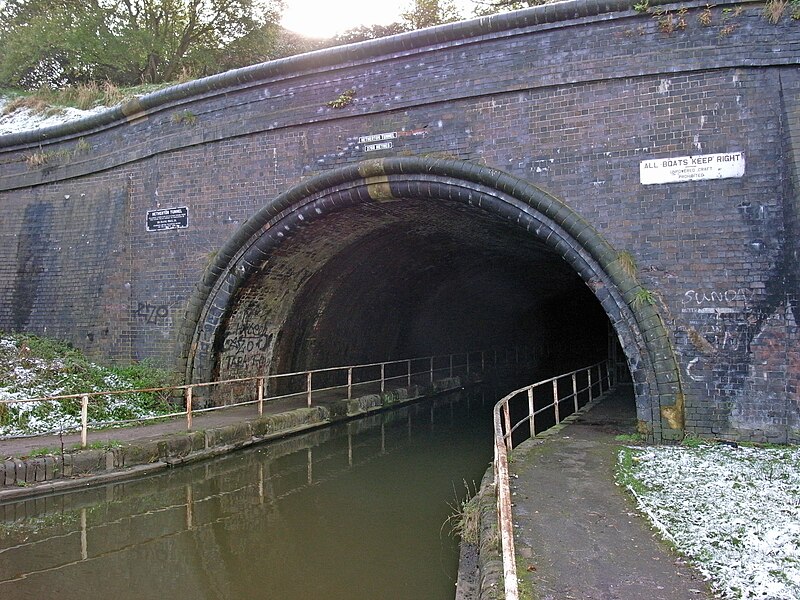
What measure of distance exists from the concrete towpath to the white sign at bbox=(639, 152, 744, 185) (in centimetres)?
336

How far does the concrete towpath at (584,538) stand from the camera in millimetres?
3551

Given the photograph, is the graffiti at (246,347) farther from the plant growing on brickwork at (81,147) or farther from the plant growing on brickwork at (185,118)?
the plant growing on brickwork at (81,147)

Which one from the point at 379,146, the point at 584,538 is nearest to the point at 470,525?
the point at 584,538

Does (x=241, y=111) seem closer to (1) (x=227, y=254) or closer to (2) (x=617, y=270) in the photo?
(1) (x=227, y=254)

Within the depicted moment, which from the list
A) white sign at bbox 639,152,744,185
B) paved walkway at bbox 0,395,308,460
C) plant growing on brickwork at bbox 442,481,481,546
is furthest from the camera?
white sign at bbox 639,152,744,185

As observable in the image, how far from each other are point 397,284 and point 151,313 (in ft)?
19.8

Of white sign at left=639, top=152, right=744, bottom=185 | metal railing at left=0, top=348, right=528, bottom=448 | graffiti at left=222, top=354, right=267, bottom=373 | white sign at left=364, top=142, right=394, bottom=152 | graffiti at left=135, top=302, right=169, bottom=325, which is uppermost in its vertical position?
white sign at left=364, top=142, right=394, bottom=152

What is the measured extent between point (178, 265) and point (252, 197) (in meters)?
1.83

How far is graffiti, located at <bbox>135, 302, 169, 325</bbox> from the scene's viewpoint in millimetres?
10898

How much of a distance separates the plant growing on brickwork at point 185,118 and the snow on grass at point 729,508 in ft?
28.2

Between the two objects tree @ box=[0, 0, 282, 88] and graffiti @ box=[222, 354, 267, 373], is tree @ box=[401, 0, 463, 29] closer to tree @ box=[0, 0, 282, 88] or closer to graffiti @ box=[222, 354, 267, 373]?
tree @ box=[0, 0, 282, 88]

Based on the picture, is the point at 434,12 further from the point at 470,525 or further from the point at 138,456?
the point at 470,525

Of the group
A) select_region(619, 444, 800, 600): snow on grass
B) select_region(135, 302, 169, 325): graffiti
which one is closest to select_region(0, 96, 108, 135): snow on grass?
select_region(135, 302, 169, 325): graffiti

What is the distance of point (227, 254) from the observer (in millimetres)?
10312
